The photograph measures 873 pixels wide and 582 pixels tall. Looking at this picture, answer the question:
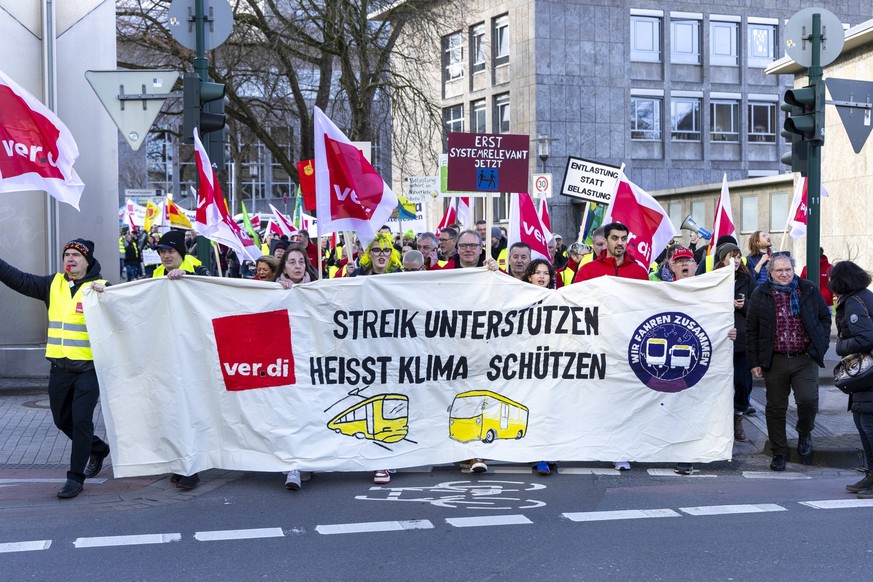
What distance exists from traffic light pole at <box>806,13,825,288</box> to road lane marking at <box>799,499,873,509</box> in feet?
11.2

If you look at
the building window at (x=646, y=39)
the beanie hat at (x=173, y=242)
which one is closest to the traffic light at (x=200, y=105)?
the beanie hat at (x=173, y=242)

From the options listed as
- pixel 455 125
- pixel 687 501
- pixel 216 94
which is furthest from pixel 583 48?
pixel 687 501

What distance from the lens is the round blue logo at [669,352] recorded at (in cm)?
859

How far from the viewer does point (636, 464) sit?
891cm

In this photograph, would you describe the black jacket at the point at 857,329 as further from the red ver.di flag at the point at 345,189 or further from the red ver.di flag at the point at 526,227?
the red ver.di flag at the point at 526,227

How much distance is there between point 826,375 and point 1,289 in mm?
9700

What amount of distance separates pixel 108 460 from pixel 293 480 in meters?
2.13

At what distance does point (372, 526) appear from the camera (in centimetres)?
677

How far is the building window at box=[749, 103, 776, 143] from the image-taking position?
44375 mm

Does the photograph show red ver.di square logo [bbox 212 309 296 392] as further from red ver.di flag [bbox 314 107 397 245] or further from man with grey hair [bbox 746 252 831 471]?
man with grey hair [bbox 746 252 831 471]

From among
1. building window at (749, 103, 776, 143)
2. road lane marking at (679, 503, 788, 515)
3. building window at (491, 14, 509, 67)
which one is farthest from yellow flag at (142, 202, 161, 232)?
building window at (749, 103, 776, 143)

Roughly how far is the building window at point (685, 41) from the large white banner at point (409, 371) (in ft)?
118

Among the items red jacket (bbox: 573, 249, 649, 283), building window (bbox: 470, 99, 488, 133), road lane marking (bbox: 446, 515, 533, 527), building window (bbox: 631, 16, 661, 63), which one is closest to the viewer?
road lane marking (bbox: 446, 515, 533, 527)

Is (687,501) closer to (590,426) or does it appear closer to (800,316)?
(590,426)
